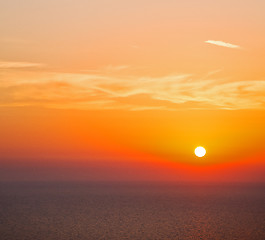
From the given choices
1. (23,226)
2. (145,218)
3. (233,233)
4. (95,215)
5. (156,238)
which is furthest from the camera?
(95,215)

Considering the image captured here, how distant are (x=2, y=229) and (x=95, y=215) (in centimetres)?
3887

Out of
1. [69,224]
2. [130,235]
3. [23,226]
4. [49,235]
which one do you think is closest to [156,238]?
[130,235]

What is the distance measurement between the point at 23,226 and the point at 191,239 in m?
46.1

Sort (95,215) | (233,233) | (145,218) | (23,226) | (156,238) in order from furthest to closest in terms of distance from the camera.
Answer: (95,215) < (145,218) < (23,226) < (233,233) < (156,238)

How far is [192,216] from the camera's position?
132875 millimetres

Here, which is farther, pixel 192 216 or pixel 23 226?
pixel 192 216

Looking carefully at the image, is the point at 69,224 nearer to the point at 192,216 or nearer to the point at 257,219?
the point at 192,216

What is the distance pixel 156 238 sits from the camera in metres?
Answer: 85.4

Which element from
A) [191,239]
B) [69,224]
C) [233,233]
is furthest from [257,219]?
[69,224]

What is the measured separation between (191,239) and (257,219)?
1796 inches

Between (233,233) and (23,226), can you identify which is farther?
(23,226)

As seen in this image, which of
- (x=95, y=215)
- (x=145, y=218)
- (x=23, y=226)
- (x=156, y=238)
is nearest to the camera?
(x=156, y=238)

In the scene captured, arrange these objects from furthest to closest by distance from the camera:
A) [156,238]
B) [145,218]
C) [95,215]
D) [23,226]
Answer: [95,215]
[145,218]
[23,226]
[156,238]

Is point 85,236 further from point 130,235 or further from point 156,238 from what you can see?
point 156,238
